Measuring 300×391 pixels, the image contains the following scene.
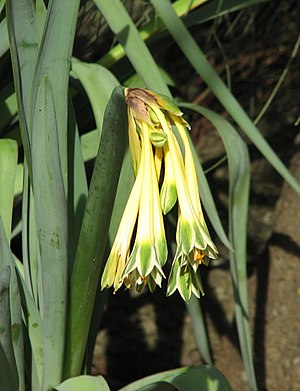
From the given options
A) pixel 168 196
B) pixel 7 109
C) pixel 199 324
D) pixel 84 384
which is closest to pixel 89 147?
pixel 7 109

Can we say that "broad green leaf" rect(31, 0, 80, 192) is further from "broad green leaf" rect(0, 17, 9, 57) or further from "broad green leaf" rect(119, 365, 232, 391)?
"broad green leaf" rect(119, 365, 232, 391)

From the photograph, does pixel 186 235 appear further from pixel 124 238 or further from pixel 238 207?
pixel 238 207

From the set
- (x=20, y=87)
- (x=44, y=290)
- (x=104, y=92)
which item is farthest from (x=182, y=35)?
(x=44, y=290)

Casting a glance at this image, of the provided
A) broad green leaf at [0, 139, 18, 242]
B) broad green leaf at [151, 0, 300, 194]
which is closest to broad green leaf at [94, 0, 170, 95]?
broad green leaf at [151, 0, 300, 194]

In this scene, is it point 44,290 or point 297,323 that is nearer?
point 44,290

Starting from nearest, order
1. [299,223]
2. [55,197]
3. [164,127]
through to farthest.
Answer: [164,127] < [55,197] < [299,223]

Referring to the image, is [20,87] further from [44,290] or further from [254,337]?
[254,337]

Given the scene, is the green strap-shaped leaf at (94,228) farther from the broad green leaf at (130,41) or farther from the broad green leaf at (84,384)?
the broad green leaf at (130,41)

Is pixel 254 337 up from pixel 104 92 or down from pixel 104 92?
down
